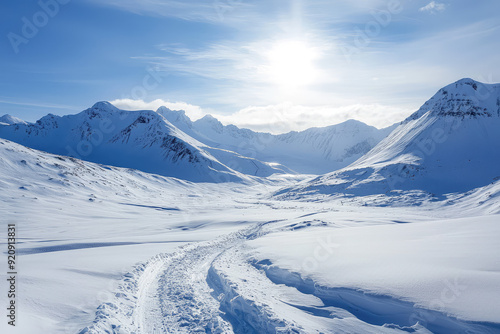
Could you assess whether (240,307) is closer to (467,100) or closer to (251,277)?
(251,277)

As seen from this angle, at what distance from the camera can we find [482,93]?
109 meters

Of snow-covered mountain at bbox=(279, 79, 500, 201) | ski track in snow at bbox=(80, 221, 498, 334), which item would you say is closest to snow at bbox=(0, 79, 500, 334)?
ski track in snow at bbox=(80, 221, 498, 334)

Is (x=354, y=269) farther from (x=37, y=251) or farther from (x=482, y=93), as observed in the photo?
(x=482, y=93)

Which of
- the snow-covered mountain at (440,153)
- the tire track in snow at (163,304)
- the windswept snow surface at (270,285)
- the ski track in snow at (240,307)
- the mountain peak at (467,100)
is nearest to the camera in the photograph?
the windswept snow surface at (270,285)

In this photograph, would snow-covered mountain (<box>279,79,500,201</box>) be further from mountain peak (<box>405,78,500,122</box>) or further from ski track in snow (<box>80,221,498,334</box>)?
ski track in snow (<box>80,221,498,334</box>)

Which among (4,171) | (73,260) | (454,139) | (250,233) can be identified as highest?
(454,139)

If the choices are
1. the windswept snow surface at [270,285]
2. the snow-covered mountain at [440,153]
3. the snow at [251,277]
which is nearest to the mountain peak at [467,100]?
the snow-covered mountain at [440,153]

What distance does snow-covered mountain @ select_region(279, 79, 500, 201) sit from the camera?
74562 millimetres

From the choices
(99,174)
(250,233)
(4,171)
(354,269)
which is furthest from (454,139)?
(4,171)

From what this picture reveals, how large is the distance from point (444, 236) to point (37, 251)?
25323 mm

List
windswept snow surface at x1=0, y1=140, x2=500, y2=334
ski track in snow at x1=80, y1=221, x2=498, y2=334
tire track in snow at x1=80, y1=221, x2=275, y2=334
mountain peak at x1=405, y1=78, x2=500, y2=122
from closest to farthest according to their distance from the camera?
windswept snow surface at x1=0, y1=140, x2=500, y2=334, ski track in snow at x1=80, y1=221, x2=498, y2=334, tire track in snow at x1=80, y1=221, x2=275, y2=334, mountain peak at x1=405, y1=78, x2=500, y2=122

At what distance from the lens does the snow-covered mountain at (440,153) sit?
245 ft

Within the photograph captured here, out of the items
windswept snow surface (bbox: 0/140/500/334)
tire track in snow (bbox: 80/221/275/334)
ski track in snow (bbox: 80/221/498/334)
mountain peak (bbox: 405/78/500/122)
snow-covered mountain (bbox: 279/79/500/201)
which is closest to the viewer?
windswept snow surface (bbox: 0/140/500/334)

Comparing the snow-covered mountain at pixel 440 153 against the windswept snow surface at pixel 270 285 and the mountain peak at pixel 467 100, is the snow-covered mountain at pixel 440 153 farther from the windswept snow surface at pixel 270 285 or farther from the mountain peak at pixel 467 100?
the windswept snow surface at pixel 270 285
